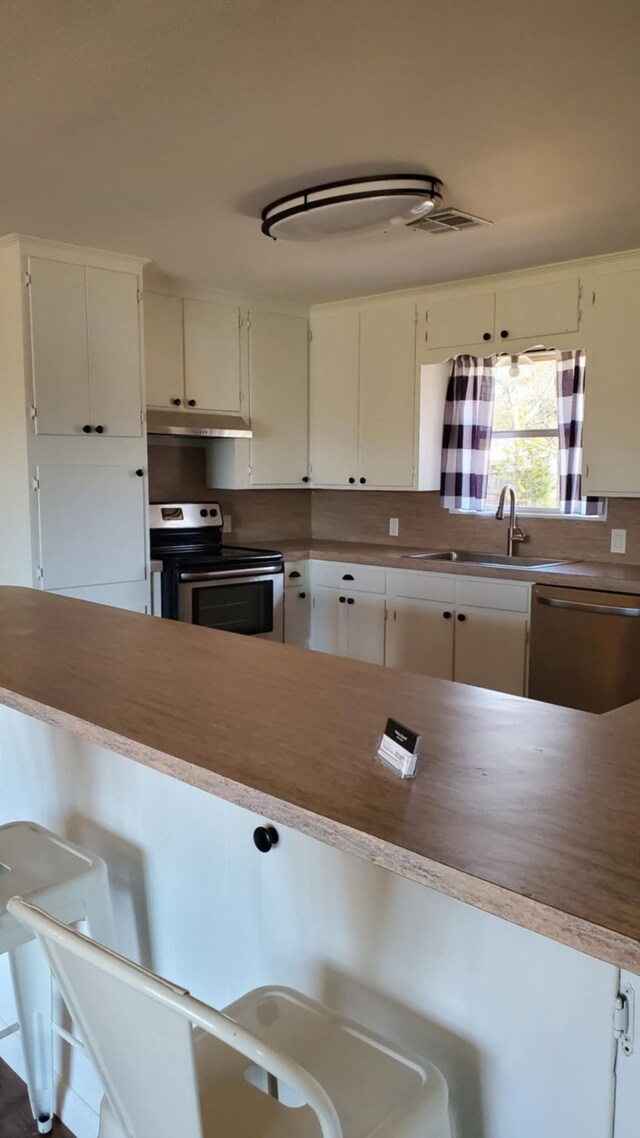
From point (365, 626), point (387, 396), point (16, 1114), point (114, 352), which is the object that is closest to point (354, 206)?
point (114, 352)

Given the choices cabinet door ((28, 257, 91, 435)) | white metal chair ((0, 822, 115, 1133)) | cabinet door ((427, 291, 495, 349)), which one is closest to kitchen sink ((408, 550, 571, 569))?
cabinet door ((427, 291, 495, 349))

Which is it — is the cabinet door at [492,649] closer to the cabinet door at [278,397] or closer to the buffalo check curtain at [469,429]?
the buffalo check curtain at [469,429]

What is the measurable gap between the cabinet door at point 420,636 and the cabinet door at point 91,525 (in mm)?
1294

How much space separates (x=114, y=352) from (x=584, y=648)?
2445 mm

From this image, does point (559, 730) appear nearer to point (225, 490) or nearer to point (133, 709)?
point (133, 709)

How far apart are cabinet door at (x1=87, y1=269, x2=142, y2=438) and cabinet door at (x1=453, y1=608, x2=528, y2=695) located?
1.82 meters

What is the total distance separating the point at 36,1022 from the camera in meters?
1.76

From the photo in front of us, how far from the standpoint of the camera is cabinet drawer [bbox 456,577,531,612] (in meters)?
3.69

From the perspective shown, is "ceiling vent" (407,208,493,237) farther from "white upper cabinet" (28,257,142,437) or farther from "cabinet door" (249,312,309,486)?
"cabinet door" (249,312,309,486)

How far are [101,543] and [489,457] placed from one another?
7.07ft

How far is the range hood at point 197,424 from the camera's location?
13.5 ft

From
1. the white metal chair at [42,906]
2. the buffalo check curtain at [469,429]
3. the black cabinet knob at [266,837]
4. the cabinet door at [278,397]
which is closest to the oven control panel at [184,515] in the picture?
the cabinet door at [278,397]

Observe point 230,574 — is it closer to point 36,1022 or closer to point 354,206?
point 354,206

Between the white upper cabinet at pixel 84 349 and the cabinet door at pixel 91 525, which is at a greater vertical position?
the white upper cabinet at pixel 84 349
